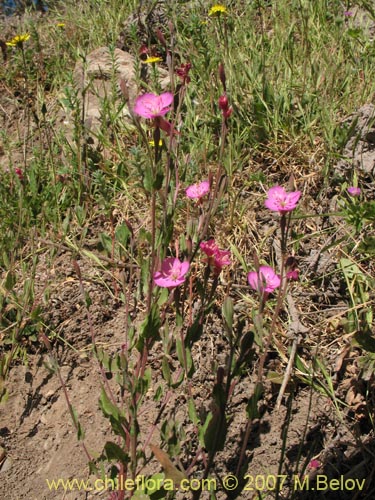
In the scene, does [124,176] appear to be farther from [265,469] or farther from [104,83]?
[265,469]

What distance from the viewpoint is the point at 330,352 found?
171cm

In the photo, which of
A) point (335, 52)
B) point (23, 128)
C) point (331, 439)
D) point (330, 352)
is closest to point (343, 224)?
point (330, 352)

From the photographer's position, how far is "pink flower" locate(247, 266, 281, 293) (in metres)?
1.17

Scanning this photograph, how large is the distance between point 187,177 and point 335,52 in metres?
1.07

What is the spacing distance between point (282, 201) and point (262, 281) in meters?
0.21

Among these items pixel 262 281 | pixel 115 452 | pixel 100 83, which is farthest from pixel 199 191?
pixel 100 83

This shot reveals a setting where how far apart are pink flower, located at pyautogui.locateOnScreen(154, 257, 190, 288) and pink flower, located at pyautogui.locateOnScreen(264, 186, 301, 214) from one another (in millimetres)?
241

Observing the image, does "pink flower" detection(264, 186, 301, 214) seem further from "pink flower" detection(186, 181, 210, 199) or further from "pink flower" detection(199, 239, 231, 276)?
"pink flower" detection(186, 181, 210, 199)

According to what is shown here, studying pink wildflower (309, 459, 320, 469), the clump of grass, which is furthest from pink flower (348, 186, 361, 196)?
pink wildflower (309, 459, 320, 469)

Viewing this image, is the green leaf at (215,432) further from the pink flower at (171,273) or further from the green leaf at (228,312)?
the pink flower at (171,273)

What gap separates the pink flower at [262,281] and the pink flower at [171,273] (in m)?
0.15

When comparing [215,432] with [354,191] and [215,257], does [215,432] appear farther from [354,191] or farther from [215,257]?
[354,191]

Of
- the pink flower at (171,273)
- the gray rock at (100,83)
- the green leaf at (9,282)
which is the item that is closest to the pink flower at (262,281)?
the pink flower at (171,273)

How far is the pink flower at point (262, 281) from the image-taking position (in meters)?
1.17
